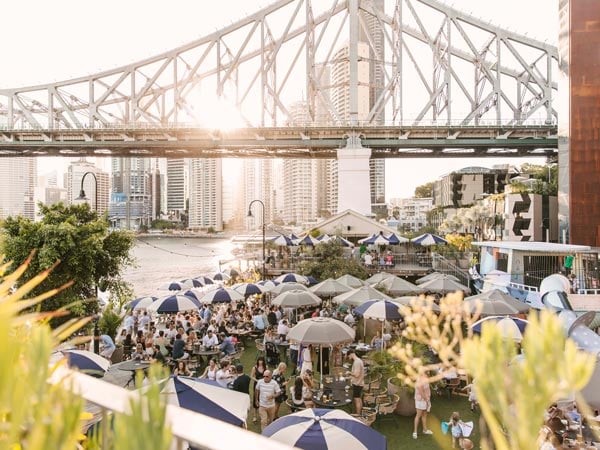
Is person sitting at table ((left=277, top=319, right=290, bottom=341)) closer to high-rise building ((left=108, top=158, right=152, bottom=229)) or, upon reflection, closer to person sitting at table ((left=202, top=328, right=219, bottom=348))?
person sitting at table ((left=202, top=328, right=219, bottom=348))

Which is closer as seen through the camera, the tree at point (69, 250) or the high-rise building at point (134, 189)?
the tree at point (69, 250)

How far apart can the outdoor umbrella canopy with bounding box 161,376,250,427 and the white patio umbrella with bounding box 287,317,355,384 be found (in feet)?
9.18

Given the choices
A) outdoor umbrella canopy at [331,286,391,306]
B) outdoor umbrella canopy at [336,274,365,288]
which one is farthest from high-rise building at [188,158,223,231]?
outdoor umbrella canopy at [331,286,391,306]

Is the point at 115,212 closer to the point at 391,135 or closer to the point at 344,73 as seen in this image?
the point at 344,73

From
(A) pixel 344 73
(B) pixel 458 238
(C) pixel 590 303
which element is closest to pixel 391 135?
Result: (B) pixel 458 238

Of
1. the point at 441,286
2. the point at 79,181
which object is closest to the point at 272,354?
the point at 441,286

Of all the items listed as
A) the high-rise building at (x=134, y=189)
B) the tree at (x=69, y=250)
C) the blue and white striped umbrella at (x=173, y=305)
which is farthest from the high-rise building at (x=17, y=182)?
the tree at (x=69, y=250)

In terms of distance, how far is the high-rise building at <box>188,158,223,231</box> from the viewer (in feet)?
529

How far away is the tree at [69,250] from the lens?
32.4 ft

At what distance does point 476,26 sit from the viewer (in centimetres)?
4891

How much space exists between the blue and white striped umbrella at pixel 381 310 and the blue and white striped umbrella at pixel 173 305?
4.27 metres

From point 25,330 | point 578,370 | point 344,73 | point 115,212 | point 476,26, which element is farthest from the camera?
point 115,212

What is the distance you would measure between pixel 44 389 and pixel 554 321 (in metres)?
0.85

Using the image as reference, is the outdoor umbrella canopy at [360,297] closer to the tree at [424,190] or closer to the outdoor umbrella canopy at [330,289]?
the outdoor umbrella canopy at [330,289]
